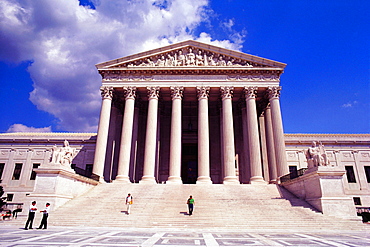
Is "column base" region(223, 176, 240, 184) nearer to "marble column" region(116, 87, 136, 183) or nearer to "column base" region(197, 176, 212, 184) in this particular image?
"column base" region(197, 176, 212, 184)

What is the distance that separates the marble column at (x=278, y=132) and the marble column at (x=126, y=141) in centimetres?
1706

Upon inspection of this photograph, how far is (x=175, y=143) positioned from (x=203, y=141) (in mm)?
3244

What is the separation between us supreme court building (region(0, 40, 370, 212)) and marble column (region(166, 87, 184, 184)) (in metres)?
0.11

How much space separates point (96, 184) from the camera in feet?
85.2

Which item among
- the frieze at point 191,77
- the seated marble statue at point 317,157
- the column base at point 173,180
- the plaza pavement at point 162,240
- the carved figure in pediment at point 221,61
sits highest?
the carved figure in pediment at point 221,61

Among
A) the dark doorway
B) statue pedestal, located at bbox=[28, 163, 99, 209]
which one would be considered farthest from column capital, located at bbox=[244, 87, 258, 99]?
statue pedestal, located at bbox=[28, 163, 99, 209]

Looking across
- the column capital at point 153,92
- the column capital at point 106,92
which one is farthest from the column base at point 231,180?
the column capital at point 106,92

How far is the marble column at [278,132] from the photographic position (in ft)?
89.4

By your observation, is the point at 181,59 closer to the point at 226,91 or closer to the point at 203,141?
the point at 226,91

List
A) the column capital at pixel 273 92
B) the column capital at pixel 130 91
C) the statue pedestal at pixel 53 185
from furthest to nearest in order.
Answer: the column capital at pixel 130 91, the column capital at pixel 273 92, the statue pedestal at pixel 53 185

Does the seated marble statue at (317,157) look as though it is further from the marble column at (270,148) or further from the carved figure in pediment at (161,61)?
the carved figure in pediment at (161,61)

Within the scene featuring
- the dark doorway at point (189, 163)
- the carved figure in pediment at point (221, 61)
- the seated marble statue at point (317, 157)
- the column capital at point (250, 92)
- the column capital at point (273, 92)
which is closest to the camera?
the seated marble statue at point (317, 157)

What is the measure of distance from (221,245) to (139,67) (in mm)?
26575

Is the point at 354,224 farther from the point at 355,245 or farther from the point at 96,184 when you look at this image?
the point at 96,184
